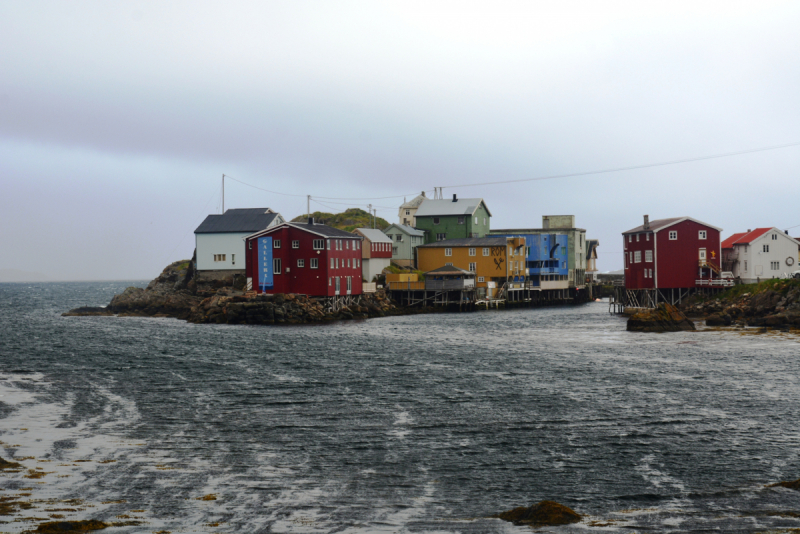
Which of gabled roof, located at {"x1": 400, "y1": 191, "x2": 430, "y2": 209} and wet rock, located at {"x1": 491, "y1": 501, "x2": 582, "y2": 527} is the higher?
gabled roof, located at {"x1": 400, "y1": 191, "x2": 430, "y2": 209}

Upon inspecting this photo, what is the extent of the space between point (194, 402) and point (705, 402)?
58.3 feet

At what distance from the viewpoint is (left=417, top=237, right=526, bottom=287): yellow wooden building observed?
285 ft

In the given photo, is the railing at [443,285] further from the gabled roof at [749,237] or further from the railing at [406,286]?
the gabled roof at [749,237]

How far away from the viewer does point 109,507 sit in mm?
13633

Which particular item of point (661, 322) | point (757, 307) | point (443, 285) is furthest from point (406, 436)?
point (443, 285)

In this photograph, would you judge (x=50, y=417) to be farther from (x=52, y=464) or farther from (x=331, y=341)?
(x=331, y=341)

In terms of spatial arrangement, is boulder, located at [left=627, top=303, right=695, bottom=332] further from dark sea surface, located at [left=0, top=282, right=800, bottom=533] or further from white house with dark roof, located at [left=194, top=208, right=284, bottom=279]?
white house with dark roof, located at [left=194, top=208, right=284, bottom=279]

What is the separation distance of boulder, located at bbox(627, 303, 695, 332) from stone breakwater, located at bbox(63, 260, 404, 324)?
25.9 metres

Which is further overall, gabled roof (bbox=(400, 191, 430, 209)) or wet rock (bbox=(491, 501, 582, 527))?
gabled roof (bbox=(400, 191, 430, 209))

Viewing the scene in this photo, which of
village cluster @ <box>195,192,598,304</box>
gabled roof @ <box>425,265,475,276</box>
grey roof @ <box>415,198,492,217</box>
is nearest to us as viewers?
village cluster @ <box>195,192,598,304</box>

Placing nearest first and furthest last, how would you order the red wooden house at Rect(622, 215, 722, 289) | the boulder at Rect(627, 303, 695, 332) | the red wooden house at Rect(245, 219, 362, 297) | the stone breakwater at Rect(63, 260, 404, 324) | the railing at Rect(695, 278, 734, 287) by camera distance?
the boulder at Rect(627, 303, 695, 332) → the stone breakwater at Rect(63, 260, 404, 324) → the railing at Rect(695, 278, 734, 287) → the red wooden house at Rect(245, 219, 362, 297) → the red wooden house at Rect(622, 215, 722, 289)

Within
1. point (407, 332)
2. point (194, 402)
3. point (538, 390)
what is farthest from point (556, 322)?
point (194, 402)

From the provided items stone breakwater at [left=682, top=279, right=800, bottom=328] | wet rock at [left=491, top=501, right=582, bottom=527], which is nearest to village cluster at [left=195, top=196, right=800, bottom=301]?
stone breakwater at [left=682, top=279, right=800, bottom=328]

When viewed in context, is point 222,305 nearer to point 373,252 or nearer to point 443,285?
point 373,252
